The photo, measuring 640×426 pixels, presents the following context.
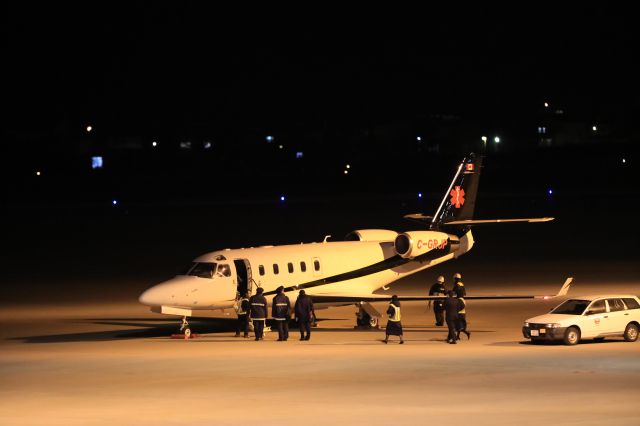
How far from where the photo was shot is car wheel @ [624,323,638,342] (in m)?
33.2

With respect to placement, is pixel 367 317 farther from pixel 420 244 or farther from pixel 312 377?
pixel 312 377

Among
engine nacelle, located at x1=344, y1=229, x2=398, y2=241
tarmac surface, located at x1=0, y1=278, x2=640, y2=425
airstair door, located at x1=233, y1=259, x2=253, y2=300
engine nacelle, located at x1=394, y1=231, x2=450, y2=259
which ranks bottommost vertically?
tarmac surface, located at x1=0, y1=278, x2=640, y2=425

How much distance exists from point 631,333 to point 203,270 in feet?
40.9

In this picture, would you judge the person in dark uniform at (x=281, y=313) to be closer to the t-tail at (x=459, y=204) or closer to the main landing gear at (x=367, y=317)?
the main landing gear at (x=367, y=317)

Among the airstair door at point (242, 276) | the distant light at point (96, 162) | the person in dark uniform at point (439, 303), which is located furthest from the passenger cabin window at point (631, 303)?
the distant light at point (96, 162)

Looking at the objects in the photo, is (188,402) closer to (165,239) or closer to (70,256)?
(70,256)

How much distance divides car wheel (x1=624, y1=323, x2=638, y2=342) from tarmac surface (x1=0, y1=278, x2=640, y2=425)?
25cm

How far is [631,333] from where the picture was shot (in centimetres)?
3328

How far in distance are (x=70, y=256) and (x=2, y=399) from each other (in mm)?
42692

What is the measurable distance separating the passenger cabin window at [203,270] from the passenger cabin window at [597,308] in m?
11.2

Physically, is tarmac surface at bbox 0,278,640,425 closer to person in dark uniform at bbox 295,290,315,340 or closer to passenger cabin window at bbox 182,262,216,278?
person in dark uniform at bbox 295,290,315,340

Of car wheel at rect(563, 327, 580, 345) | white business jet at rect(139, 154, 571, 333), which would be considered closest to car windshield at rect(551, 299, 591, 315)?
car wheel at rect(563, 327, 580, 345)

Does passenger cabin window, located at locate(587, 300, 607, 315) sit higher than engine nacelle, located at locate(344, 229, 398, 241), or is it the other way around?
engine nacelle, located at locate(344, 229, 398, 241)

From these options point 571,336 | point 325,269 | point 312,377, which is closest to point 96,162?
point 325,269
